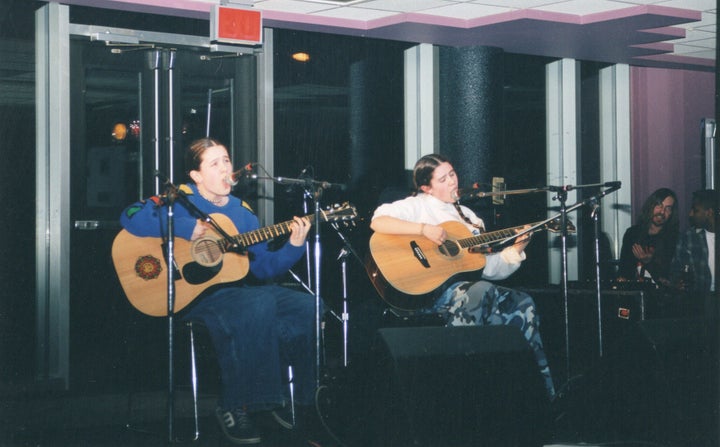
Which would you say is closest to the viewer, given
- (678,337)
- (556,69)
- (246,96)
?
(678,337)

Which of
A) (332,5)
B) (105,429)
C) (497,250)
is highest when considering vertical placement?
(332,5)

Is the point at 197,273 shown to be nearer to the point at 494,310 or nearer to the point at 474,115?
the point at 494,310

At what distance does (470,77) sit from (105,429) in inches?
137

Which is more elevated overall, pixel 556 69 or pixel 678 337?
pixel 556 69

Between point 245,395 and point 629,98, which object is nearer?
point 245,395

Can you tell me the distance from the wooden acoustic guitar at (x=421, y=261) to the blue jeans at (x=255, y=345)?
0.51 meters

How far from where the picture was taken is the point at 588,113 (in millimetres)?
8133

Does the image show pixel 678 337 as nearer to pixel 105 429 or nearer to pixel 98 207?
pixel 105 429

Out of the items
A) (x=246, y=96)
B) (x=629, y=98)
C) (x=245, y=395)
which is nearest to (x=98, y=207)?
(x=246, y=96)

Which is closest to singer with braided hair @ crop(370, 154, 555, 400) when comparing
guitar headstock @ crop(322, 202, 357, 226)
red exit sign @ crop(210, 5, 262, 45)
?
guitar headstock @ crop(322, 202, 357, 226)

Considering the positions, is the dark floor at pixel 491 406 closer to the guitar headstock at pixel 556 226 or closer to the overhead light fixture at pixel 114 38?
the guitar headstock at pixel 556 226

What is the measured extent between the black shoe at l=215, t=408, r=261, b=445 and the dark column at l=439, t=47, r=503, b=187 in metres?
2.91

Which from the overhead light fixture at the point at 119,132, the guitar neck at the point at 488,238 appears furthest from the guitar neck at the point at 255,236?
the overhead light fixture at the point at 119,132

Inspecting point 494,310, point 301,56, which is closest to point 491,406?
point 494,310
